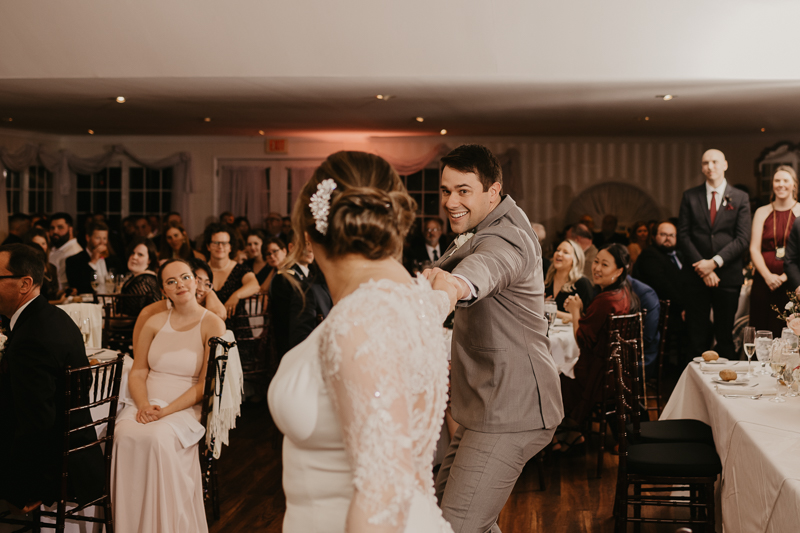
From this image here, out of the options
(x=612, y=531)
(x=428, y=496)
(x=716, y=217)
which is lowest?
(x=612, y=531)

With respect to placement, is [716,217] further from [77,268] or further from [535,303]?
[77,268]

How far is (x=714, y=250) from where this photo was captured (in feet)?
18.5

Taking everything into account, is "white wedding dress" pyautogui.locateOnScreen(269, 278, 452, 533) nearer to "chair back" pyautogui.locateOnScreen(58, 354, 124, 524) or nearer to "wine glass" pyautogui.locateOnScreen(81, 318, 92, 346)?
"chair back" pyautogui.locateOnScreen(58, 354, 124, 524)

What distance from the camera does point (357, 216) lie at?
1189mm

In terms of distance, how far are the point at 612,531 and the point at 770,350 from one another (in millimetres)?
1137

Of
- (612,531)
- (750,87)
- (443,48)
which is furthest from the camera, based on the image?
(750,87)

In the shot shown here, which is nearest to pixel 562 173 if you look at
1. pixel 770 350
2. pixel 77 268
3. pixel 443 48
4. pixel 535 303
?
pixel 443 48

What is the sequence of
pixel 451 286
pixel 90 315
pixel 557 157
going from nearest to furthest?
pixel 451 286, pixel 90 315, pixel 557 157

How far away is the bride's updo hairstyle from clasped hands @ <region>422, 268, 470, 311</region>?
0.22m

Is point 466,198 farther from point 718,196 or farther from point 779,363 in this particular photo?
point 718,196

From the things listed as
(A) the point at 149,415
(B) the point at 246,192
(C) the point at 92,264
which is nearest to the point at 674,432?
(A) the point at 149,415

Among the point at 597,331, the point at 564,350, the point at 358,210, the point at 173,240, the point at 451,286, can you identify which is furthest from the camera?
the point at 173,240

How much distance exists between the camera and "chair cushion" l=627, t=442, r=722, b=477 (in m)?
2.77

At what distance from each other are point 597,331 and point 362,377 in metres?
3.24
